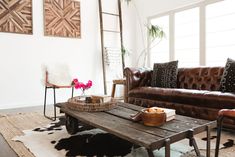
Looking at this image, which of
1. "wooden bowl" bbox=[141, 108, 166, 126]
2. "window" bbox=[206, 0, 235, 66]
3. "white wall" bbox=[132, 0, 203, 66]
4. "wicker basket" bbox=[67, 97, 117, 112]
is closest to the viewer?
"wooden bowl" bbox=[141, 108, 166, 126]

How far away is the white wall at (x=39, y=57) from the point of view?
3.97m

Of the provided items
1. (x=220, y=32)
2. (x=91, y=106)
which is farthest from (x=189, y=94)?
(x=220, y=32)

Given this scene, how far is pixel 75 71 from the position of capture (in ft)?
15.4

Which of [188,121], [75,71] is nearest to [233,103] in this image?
[188,121]

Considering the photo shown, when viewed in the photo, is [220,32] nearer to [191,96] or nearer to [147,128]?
[191,96]

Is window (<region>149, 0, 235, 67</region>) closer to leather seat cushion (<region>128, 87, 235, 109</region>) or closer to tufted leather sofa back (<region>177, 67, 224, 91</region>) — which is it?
tufted leather sofa back (<region>177, 67, 224, 91</region>)

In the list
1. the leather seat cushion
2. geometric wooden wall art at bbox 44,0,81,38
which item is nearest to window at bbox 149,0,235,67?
the leather seat cushion

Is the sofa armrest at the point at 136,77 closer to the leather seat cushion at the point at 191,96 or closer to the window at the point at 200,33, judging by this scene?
the leather seat cushion at the point at 191,96

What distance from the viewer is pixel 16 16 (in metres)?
3.98

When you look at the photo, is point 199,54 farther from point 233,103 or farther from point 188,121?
point 188,121

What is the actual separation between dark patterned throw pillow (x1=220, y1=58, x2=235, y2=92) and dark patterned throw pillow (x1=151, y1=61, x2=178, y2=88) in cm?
76

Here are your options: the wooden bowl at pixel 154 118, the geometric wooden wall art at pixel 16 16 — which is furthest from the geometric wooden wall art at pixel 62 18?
the wooden bowl at pixel 154 118

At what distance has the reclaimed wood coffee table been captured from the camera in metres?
1.30

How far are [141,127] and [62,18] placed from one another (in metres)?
3.55
